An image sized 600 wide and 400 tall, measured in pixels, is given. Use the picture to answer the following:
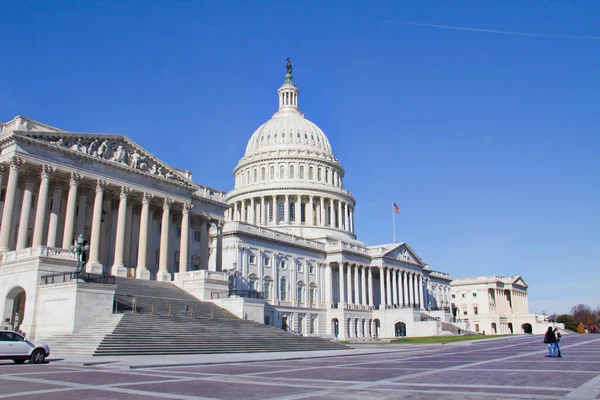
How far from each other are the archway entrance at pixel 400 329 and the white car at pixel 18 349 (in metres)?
75.8

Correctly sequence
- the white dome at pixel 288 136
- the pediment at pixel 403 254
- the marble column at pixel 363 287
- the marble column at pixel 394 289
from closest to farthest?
the marble column at pixel 363 287, the marble column at pixel 394 289, the pediment at pixel 403 254, the white dome at pixel 288 136

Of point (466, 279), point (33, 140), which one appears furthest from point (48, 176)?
point (466, 279)

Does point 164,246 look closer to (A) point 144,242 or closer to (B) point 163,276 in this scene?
(A) point 144,242

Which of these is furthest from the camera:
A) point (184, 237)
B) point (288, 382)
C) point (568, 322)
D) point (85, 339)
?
point (568, 322)

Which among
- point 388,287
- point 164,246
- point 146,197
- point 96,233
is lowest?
point 388,287

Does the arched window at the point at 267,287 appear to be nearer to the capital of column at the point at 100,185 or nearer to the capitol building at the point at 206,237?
the capitol building at the point at 206,237

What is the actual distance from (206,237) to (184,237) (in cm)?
596

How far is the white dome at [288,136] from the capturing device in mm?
120812

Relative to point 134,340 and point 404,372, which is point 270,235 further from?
point 404,372

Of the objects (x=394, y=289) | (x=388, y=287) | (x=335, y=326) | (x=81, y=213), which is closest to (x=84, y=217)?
(x=81, y=213)

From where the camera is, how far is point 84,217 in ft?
177

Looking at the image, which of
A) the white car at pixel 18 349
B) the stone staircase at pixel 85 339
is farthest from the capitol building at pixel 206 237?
the white car at pixel 18 349

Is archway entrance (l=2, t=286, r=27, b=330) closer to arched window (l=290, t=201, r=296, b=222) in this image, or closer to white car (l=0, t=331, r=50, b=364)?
white car (l=0, t=331, r=50, b=364)

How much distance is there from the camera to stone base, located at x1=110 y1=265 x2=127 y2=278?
2030 inches
